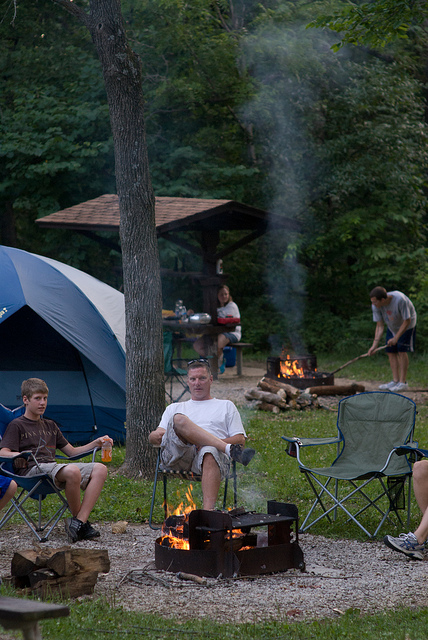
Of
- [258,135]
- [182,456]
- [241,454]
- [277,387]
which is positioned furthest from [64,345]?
[258,135]

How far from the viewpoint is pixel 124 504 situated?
5.21 meters

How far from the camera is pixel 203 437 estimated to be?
4.30 m

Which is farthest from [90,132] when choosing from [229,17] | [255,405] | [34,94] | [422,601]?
[422,601]

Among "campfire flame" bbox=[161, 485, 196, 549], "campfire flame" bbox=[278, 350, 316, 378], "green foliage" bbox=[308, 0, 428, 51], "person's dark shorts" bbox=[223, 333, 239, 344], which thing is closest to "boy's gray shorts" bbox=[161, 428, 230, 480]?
"campfire flame" bbox=[161, 485, 196, 549]

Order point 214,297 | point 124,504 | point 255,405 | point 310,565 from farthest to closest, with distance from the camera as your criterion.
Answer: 1. point 214,297
2. point 255,405
3. point 124,504
4. point 310,565

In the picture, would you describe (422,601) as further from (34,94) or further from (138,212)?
(34,94)

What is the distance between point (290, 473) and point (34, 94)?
11915 mm

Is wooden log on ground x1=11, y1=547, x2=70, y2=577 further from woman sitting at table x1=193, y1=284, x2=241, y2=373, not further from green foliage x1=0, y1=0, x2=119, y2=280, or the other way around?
green foliage x1=0, y1=0, x2=119, y2=280

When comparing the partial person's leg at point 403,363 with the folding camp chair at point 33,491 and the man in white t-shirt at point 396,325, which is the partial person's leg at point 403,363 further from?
the folding camp chair at point 33,491

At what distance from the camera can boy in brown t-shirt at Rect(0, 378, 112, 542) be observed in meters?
4.42

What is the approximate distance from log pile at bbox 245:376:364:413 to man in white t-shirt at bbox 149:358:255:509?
431 centimetres

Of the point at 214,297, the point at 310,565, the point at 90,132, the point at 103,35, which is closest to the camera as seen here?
the point at 310,565

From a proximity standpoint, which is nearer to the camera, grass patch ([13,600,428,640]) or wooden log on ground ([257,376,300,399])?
grass patch ([13,600,428,640])

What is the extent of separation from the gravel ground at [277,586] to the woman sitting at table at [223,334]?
714 cm
